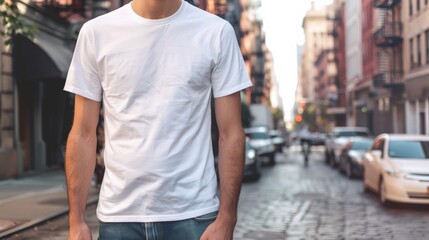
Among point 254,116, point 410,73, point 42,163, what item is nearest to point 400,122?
point 410,73

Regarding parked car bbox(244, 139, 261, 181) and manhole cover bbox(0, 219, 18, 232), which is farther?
parked car bbox(244, 139, 261, 181)

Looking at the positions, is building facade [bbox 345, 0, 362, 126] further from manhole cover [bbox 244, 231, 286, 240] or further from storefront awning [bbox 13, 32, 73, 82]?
manhole cover [bbox 244, 231, 286, 240]

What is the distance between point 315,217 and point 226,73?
8796mm

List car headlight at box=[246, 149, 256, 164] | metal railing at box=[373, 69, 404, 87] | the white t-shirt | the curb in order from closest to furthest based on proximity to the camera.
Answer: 1. the white t-shirt
2. the curb
3. car headlight at box=[246, 149, 256, 164]
4. metal railing at box=[373, 69, 404, 87]

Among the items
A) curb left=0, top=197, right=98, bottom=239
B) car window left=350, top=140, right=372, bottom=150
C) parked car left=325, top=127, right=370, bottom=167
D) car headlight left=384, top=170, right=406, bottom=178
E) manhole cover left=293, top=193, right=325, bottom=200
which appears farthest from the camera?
parked car left=325, top=127, right=370, bottom=167

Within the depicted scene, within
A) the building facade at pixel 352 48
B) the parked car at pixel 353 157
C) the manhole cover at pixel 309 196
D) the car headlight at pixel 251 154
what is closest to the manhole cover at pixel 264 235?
the manhole cover at pixel 309 196

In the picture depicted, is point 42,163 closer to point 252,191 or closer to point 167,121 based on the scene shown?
point 252,191

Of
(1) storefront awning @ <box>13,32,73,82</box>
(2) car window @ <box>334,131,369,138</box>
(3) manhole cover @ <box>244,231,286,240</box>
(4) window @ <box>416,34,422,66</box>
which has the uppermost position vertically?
(4) window @ <box>416,34,422,66</box>

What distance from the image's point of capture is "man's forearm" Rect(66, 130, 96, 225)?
2.22m

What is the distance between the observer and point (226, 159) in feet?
7.27

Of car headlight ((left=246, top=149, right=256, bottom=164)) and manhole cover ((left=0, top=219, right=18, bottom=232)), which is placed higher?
car headlight ((left=246, top=149, right=256, bottom=164))

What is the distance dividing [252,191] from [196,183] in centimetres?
1342

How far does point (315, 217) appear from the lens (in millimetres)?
10656

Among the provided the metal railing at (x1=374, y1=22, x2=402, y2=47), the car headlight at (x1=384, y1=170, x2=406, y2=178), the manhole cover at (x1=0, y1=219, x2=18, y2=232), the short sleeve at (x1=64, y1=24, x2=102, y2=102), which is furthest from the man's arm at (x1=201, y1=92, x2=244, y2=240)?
the metal railing at (x1=374, y1=22, x2=402, y2=47)
